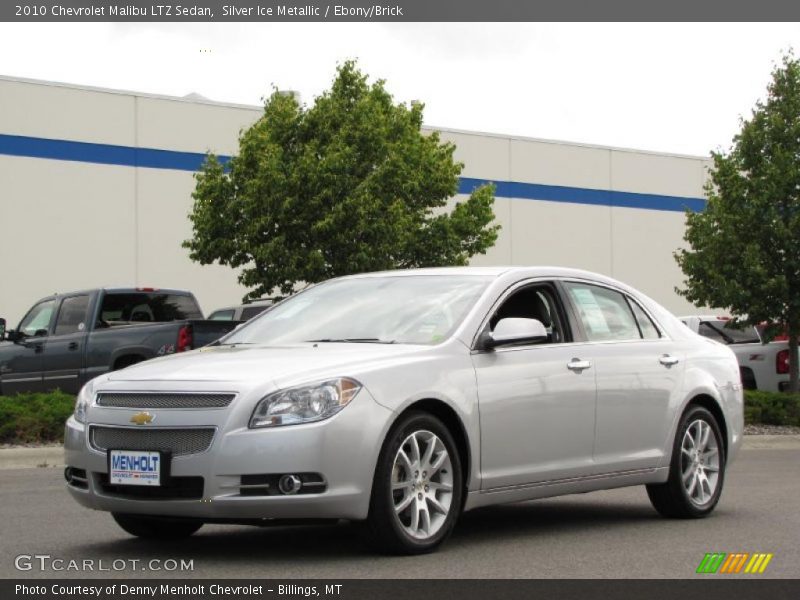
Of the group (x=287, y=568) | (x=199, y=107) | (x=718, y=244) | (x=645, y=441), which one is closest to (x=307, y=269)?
(x=718, y=244)

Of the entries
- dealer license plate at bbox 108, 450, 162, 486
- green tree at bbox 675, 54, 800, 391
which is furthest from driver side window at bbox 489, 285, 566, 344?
green tree at bbox 675, 54, 800, 391

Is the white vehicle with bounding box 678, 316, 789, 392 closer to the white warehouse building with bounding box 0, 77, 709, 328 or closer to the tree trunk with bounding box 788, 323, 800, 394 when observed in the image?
the tree trunk with bounding box 788, 323, 800, 394

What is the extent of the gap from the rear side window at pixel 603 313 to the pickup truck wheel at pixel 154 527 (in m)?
2.73

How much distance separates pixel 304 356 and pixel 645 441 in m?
2.64

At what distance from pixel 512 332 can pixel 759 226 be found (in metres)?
16.6

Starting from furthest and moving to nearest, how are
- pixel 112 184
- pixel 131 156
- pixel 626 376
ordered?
pixel 131 156, pixel 112 184, pixel 626 376

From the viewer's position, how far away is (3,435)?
49.4 ft

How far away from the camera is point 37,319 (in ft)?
65.9

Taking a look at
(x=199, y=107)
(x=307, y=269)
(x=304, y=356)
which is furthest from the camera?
(x=199, y=107)

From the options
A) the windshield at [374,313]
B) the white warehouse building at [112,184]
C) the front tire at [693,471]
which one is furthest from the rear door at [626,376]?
the white warehouse building at [112,184]

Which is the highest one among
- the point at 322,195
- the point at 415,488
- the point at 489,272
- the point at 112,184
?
the point at 112,184

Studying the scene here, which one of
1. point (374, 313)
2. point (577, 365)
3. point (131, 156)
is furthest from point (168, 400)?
point (131, 156)

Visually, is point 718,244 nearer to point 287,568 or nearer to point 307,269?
point 307,269

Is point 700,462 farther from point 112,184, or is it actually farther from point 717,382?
point 112,184
